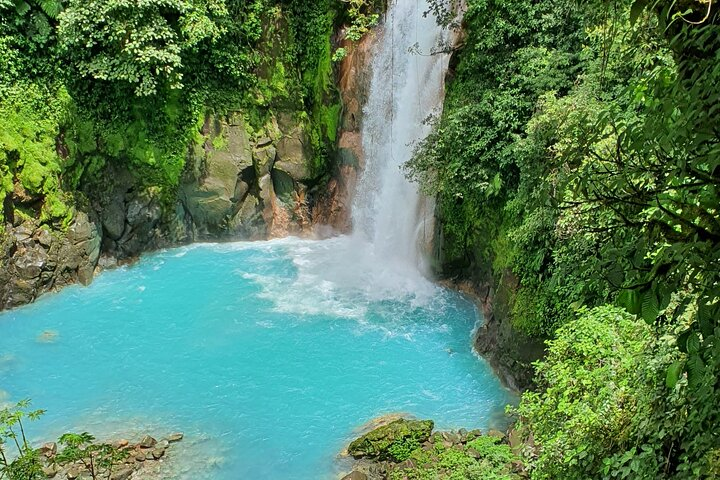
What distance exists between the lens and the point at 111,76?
12.2 metres

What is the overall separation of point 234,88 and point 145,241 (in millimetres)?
4478

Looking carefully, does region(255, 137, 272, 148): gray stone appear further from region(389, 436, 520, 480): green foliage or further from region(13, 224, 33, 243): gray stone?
region(389, 436, 520, 480): green foliage

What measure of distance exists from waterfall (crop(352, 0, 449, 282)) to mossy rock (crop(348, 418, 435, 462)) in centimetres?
539

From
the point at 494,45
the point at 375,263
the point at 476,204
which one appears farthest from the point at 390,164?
the point at 494,45

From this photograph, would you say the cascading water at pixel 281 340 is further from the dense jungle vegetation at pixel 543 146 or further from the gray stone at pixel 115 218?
the dense jungle vegetation at pixel 543 146

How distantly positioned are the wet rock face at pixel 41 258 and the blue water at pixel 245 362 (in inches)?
15.0

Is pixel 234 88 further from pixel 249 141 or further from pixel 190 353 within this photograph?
pixel 190 353

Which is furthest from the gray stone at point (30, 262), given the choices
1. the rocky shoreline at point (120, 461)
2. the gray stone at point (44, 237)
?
the rocky shoreline at point (120, 461)

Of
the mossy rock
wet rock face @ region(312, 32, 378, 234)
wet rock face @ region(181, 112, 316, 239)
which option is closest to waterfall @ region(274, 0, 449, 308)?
wet rock face @ region(312, 32, 378, 234)

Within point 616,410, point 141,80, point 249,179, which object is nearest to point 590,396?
point 616,410

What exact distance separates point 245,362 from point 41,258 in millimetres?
5332

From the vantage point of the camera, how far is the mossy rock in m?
7.71

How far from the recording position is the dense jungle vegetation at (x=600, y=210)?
7.61 ft

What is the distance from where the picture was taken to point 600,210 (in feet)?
14.4
